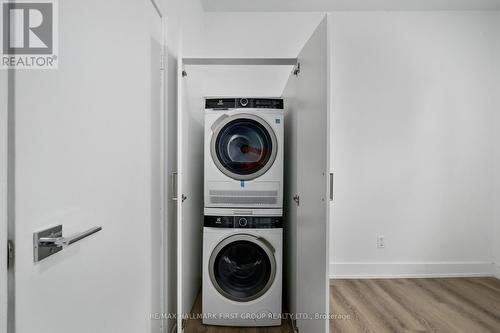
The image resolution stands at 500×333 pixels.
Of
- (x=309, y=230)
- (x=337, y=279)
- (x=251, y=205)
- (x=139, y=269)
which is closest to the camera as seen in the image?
(x=139, y=269)

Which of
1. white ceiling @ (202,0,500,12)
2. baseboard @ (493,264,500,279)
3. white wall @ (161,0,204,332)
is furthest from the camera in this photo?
baseboard @ (493,264,500,279)

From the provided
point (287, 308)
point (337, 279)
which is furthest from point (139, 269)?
point (337, 279)

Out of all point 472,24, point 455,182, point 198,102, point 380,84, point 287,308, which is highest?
point 472,24

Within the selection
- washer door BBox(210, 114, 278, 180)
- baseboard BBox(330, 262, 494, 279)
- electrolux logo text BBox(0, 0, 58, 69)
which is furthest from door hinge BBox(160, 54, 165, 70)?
baseboard BBox(330, 262, 494, 279)

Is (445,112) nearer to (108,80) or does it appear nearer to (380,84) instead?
(380,84)

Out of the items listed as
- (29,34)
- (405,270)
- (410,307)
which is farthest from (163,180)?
(405,270)

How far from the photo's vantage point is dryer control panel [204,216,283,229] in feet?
6.38

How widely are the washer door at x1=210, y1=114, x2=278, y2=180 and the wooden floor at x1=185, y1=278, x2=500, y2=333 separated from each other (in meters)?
1.24

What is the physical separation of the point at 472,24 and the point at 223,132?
3.15m

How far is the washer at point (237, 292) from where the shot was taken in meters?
1.93

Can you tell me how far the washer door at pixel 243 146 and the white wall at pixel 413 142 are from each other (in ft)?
3.85

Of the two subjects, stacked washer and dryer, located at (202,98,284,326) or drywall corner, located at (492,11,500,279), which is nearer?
stacked washer and dryer, located at (202,98,284,326)

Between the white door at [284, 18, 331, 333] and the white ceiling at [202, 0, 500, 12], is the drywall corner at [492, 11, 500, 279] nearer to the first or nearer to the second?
the white ceiling at [202, 0, 500, 12]

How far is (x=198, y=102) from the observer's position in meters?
2.29
